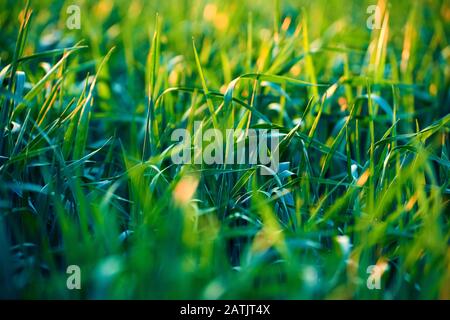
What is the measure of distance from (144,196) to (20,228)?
23 centimetres

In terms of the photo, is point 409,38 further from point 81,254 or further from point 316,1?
point 81,254

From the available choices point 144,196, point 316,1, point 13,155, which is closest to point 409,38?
point 316,1

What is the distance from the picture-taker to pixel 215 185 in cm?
107

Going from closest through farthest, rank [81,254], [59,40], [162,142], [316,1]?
[81,254] → [162,142] → [59,40] → [316,1]

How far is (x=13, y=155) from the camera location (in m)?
1.04

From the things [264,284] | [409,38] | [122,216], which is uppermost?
[409,38]

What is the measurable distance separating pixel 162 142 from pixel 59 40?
2.72ft

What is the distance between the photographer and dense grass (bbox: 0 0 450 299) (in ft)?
2.65

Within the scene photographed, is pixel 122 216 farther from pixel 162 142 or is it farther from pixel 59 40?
pixel 59 40

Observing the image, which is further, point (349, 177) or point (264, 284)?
point (349, 177)

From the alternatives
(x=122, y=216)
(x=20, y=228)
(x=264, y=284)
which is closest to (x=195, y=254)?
(x=264, y=284)

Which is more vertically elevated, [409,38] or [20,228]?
[409,38]

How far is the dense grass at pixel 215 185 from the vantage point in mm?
809

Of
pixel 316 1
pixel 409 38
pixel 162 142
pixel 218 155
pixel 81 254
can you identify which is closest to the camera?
pixel 81 254
